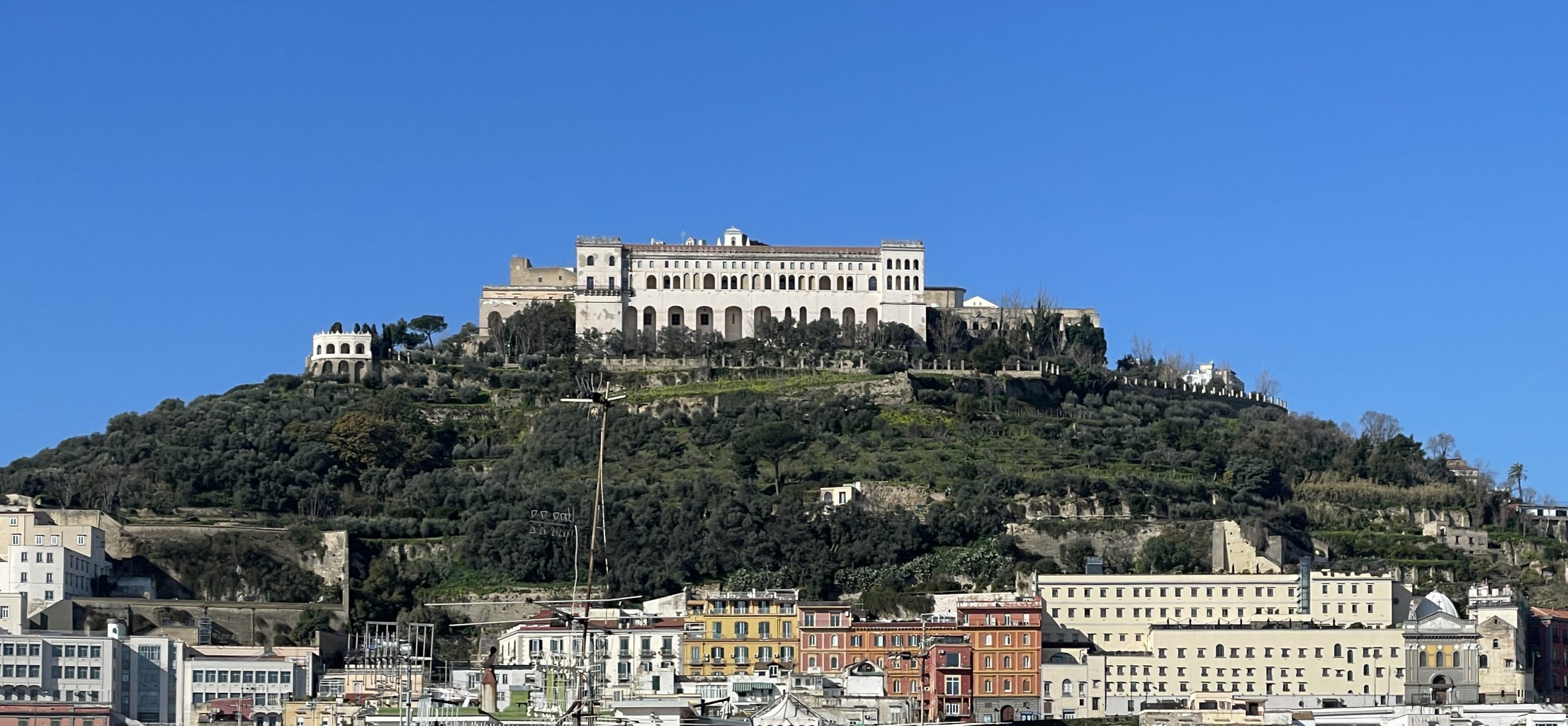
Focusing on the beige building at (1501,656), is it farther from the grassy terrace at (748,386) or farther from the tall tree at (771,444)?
the grassy terrace at (748,386)

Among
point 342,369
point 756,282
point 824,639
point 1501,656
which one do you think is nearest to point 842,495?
point 824,639

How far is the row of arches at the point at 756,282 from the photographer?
125 m

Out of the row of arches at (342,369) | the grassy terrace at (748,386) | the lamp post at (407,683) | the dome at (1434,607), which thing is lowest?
the lamp post at (407,683)

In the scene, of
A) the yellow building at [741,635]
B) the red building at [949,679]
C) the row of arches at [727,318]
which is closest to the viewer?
the red building at [949,679]

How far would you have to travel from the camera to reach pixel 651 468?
10669 cm

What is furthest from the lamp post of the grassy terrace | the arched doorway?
the arched doorway

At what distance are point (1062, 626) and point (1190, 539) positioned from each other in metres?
12.0

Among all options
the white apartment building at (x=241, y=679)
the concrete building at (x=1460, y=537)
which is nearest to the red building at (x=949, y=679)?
the white apartment building at (x=241, y=679)

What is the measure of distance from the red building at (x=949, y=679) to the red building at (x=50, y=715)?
20826 millimetres

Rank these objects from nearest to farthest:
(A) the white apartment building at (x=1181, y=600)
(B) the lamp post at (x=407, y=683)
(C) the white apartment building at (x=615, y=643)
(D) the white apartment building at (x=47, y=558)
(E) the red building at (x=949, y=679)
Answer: (B) the lamp post at (x=407, y=683) → (C) the white apartment building at (x=615, y=643) → (E) the red building at (x=949, y=679) → (A) the white apartment building at (x=1181, y=600) → (D) the white apartment building at (x=47, y=558)

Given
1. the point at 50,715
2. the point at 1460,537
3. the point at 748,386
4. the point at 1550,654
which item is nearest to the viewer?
the point at 50,715

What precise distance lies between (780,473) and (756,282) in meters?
20.5

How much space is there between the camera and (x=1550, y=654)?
87.3 m

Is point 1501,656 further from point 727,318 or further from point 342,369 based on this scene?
point 342,369
